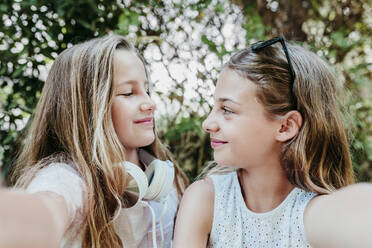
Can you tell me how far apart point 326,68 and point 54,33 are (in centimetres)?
145

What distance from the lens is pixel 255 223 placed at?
168 centimetres

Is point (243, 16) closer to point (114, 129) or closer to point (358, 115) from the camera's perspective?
point (358, 115)

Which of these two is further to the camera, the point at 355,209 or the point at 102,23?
the point at 102,23

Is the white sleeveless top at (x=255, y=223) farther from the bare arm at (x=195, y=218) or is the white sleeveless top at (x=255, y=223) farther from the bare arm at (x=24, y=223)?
the bare arm at (x=24, y=223)

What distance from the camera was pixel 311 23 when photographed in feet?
9.48

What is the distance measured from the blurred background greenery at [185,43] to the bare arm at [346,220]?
83 cm

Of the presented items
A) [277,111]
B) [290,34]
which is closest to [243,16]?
[290,34]

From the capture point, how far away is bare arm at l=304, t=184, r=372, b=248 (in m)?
0.95

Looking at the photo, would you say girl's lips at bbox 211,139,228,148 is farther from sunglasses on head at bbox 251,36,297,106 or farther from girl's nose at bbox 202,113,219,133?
sunglasses on head at bbox 251,36,297,106

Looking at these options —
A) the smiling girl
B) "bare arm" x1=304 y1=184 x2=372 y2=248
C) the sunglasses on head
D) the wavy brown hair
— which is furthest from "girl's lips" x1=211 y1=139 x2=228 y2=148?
"bare arm" x1=304 y1=184 x2=372 y2=248

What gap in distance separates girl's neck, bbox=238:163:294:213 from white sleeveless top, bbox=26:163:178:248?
45 cm

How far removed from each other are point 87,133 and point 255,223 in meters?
0.81

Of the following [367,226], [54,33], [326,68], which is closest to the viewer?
[367,226]

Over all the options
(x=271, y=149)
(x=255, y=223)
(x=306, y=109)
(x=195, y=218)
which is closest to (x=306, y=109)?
(x=306, y=109)
